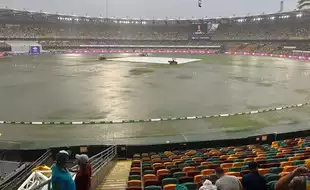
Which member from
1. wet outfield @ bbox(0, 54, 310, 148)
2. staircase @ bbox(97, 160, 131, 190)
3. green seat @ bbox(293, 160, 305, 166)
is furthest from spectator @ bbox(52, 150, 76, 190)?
wet outfield @ bbox(0, 54, 310, 148)

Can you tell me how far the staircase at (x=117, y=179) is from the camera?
801cm

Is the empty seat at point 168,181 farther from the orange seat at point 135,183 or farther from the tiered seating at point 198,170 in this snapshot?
the orange seat at point 135,183

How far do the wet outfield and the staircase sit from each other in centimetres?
449

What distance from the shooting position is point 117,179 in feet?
30.0

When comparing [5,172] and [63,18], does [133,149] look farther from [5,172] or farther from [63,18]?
[63,18]

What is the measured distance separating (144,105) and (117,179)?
15252mm

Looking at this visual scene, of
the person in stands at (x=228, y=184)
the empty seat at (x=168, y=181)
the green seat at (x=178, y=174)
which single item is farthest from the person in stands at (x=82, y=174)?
the green seat at (x=178, y=174)

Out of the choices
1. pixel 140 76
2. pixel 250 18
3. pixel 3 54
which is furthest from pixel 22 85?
pixel 250 18

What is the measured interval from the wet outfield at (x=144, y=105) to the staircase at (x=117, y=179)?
449cm

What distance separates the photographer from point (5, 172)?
1148 cm

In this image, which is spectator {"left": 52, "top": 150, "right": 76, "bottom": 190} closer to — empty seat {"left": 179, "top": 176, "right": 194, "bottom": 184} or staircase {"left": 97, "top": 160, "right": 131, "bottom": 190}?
staircase {"left": 97, "top": 160, "right": 131, "bottom": 190}

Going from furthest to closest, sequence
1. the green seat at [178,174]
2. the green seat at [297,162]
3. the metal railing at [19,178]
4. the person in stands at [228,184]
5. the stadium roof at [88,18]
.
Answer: the stadium roof at [88,18] < the metal railing at [19,178] < the green seat at [297,162] < the green seat at [178,174] < the person in stands at [228,184]

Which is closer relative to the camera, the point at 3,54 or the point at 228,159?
the point at 228,159

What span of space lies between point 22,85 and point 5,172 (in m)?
24.0
